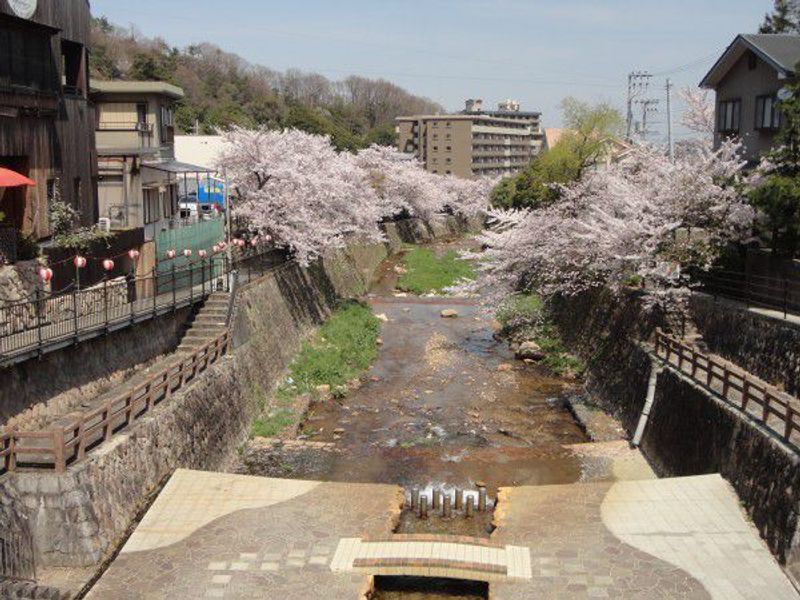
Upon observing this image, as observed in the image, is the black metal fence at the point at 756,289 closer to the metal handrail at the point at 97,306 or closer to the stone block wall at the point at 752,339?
the stone block wall at the point at 752,339

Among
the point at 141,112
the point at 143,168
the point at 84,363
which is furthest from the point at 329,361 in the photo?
the point at 141,112

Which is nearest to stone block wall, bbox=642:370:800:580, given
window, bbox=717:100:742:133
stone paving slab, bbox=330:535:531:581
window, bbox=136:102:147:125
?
stone paving slab, bbox=330:535:531:581

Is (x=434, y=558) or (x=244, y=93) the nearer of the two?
(x=434, y=558)

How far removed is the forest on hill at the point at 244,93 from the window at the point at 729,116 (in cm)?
3682

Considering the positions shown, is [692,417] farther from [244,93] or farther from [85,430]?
[244,93]

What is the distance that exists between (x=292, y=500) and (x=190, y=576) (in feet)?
10.6

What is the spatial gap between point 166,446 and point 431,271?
40.0 m

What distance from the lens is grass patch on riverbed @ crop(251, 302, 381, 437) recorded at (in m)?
25.3

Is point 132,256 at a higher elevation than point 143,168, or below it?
below

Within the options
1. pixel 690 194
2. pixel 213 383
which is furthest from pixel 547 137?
pixel 213 383

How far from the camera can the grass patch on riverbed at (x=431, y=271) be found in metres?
51.6

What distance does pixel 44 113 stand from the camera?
69.8ft

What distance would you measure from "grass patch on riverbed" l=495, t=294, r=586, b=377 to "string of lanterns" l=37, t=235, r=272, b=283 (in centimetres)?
1223

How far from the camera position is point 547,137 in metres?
123
